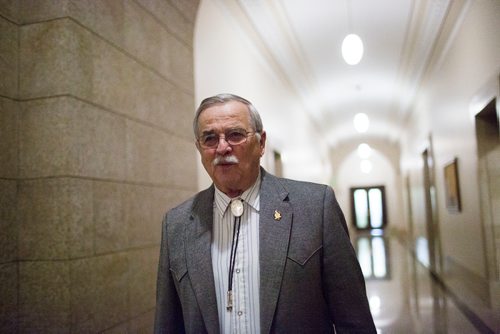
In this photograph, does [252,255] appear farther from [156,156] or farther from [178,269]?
[156,156]

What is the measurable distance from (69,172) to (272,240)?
1685 millimetres

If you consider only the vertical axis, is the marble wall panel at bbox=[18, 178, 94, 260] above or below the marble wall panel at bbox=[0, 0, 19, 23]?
below

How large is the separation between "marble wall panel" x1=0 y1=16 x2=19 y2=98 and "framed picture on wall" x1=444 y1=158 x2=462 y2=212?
6696 millimetres

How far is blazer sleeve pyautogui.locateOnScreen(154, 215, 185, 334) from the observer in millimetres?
2027

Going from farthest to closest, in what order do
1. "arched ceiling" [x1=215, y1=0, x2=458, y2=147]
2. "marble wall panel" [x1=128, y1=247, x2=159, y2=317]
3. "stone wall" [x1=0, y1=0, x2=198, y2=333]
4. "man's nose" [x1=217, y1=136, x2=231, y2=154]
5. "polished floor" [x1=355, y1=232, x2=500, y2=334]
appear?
"arched ceiling" [x1=215, y1=0, x2=458, y2=147] → "polished floor" [x1=355, y1=232, x2=500, y2=334] → "marble wall panel" [x1=128, y1=247, x2=159, y2=317] → "stone wall" [x1=0, y1=0, x2=198, y2=333] → "man's nose" [x1=217, y1=136, x2=231, y2=154]

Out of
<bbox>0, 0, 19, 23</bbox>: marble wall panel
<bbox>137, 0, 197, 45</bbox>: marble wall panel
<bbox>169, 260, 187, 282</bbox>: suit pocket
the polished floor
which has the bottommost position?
the polished floor

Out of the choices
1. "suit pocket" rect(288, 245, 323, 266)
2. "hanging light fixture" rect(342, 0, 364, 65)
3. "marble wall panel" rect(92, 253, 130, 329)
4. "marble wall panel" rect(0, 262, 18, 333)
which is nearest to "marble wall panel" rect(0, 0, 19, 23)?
"marble wall panel" rect(0, 262, 18, 333)

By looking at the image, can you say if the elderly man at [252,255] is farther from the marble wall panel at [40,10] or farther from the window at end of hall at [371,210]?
the window at end of hall at [371,210]

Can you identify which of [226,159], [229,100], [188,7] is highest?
[188,7]

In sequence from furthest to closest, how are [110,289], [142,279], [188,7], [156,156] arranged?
[188,7]
[156,156]
[142,279]
[110,289]

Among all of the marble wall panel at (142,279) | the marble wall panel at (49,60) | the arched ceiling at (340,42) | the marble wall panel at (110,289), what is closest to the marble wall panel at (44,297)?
the marble wall panel at (110,289)

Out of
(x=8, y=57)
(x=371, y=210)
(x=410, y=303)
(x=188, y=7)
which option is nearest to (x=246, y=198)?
(x=8, y=57)

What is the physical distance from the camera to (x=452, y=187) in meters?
7.78

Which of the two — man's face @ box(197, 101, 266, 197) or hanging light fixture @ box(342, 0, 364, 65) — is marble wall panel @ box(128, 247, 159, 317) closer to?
man's face @ box(197, 101, 266, 197)
